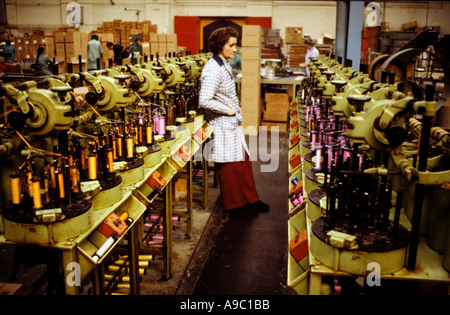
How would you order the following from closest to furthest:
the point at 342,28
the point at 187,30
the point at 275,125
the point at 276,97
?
1. the point at 342,28
2. the point at 276,97
3. the point at 275,125
4. the point at 187,30

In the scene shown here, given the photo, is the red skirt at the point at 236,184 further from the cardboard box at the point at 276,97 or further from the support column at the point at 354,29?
the cardboard box at the point at 276,97

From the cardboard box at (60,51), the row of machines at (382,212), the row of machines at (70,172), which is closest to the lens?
the row of machines at (382,212)

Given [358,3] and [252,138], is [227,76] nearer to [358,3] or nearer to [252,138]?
[358,3]

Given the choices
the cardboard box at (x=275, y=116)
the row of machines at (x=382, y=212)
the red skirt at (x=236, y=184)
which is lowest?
the red skirt at (x=236, y=184)

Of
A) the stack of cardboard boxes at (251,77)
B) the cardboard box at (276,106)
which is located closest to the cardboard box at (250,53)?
the stack of cardboard boxes at (251,77)

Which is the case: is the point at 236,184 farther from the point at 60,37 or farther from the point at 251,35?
the point at 60,37

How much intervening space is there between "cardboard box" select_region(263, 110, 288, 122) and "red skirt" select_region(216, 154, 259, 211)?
4157mm

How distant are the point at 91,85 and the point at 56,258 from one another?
91 cm

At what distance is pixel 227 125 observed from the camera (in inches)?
156

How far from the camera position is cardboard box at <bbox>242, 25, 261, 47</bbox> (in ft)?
24.3

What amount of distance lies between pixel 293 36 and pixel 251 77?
22.2 ft

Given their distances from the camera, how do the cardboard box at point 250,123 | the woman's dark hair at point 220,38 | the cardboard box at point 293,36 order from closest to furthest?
1. the woman's dark hair at point 220,38
2. the cardboard box at point 250,123
3. the cardboard box at point 293,36

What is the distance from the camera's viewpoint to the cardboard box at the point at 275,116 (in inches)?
326

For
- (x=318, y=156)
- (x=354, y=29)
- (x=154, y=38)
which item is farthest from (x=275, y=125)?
(x=318, y=156)
